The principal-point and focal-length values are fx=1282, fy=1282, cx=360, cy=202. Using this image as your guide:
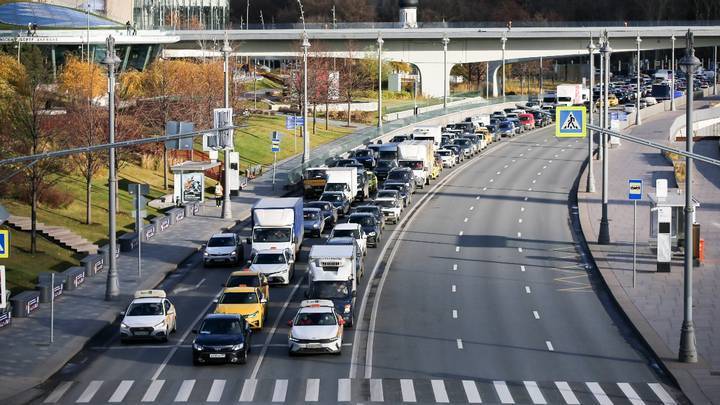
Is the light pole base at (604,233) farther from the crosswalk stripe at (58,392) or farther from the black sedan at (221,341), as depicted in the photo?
the crosswalk stripe at (58,392)

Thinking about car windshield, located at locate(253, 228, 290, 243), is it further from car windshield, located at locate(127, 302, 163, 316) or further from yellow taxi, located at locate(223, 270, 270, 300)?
car windshield, located at locate(127, 302, 163, 316)

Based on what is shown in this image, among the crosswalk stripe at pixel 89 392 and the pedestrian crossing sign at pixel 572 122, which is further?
the pedestrian crossing sign at pixel 572 122

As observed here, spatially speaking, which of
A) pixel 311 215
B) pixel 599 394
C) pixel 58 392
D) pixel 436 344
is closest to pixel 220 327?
pixel 58 392

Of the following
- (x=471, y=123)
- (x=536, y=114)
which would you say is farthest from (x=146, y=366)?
(x=536, y=114)

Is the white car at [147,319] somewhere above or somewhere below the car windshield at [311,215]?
below

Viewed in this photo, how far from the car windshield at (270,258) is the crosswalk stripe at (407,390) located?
1474 centimetres

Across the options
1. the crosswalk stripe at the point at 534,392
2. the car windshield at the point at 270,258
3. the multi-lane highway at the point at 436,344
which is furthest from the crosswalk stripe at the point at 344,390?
the car windshield at the point at 270,258

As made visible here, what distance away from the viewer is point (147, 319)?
4041 centimetres

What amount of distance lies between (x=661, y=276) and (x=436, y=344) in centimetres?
1418

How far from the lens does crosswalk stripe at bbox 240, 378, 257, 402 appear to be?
111 feet

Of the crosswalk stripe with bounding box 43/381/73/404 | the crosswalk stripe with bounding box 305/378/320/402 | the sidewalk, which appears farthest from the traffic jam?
the sidewalk

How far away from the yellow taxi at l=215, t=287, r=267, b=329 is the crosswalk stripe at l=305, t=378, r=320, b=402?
5.88 m

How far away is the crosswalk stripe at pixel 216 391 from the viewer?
111ft

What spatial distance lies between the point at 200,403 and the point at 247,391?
1697 millimetres
